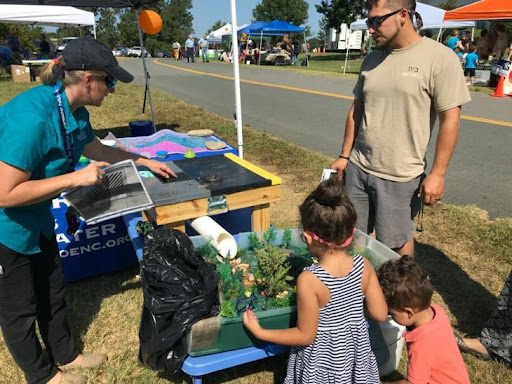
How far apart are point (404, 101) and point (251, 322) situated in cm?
139

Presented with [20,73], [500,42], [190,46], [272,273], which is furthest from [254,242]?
[190,46]

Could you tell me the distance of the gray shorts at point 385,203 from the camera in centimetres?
237

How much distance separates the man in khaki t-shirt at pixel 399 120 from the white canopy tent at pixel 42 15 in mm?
12760

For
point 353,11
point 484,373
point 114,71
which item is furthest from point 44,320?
point 353,11

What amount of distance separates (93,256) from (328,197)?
2.24 meters

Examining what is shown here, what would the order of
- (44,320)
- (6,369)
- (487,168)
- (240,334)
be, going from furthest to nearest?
(487,168) < (6,369) < (44,320) < (240,334)

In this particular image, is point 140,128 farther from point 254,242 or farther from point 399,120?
point 399,120

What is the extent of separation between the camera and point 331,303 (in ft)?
5.60

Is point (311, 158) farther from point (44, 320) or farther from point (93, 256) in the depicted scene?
point (44, 320)

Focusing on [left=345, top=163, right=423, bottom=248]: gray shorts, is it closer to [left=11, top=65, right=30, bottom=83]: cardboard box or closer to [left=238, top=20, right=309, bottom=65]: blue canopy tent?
[left=11, top=65, right=30, bottom=83]: cardboard box

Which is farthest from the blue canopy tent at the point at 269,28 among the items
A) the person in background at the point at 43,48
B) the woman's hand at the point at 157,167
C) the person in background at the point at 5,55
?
the woman's hand at the point at 157,167

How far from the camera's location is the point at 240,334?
2.04 metres

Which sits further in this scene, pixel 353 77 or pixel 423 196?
pixel 353 77

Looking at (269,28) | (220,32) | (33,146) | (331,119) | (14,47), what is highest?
(33,146)
